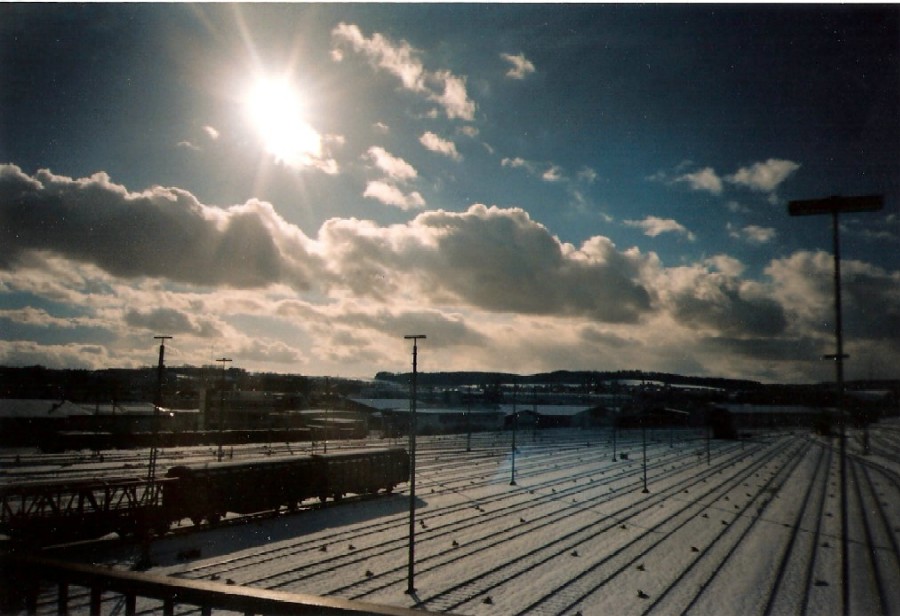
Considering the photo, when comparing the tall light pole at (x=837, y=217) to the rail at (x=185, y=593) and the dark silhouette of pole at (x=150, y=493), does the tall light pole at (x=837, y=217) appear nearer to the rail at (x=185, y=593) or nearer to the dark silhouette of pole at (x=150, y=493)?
the rail at (x=185, y=593)

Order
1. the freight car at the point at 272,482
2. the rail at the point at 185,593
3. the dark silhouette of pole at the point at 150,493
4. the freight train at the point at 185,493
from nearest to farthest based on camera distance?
1. the rail at the point at 185,593
2. the dark silhouette of pole at the point at 150,493
3. the freight train at the point at 185,493
4. the freight car at the point at 272,482

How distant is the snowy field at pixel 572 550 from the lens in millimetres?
17875

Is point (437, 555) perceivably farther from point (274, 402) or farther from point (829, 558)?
point (274, 402)

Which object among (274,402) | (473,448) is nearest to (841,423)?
(473,448)

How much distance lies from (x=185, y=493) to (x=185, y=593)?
24538 mm

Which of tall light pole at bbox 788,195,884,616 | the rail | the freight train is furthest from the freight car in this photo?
tall light pole at bbox 788,195,884,616

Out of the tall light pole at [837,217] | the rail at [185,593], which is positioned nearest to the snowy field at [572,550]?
the tall light pole at [837,217]

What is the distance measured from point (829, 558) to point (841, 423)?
Answer: 17401mm

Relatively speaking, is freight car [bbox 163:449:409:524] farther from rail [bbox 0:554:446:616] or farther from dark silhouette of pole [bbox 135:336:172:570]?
rail [bbox 0:554:446:616]

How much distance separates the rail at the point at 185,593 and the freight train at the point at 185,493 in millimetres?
15791

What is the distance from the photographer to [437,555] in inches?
886

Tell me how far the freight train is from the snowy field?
92cm

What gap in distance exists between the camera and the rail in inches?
163

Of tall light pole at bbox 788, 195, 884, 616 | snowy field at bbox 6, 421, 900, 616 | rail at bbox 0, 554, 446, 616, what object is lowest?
snowy field at bbox 6, 421, 900, 616
